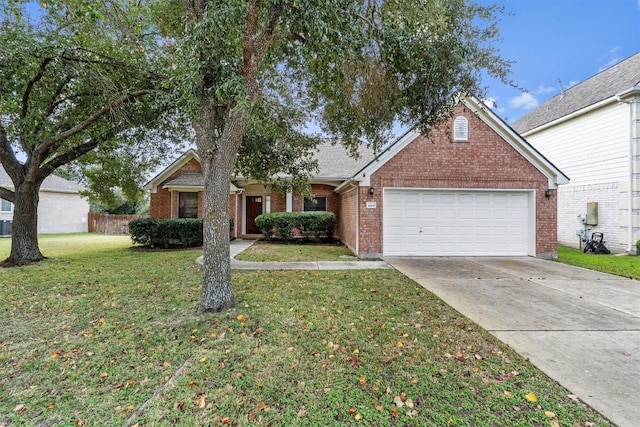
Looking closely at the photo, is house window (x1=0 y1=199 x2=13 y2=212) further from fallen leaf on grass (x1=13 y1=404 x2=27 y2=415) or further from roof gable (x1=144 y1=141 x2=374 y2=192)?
fallen leaf on grass (x1=13 y1=404 x2=27 y2=415)

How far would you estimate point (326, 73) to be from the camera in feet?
20.2

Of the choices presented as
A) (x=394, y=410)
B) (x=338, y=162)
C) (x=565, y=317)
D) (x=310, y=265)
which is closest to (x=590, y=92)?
(x=338, y=162)

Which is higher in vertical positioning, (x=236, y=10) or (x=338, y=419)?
(x=236, y=10)

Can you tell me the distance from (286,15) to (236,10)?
0.84 metres

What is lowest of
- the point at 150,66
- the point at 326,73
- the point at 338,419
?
the point at 338,419

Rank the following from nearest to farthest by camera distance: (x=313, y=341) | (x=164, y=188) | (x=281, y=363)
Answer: (x=281, y=363) < (x=313, y=341) < (x=164, y=188)

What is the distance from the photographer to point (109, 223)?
A: 2470cm

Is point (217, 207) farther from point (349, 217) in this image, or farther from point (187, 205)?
point (187, 205)

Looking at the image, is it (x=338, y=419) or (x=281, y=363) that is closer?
(x=338, y=419)

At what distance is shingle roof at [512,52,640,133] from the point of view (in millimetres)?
12693

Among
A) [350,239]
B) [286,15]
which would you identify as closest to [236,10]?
[286,15]

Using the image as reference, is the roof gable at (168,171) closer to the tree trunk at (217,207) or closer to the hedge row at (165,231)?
the hedge row at (165,231)

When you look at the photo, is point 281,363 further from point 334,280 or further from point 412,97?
point 412,97

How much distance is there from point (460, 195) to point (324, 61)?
7555mm
